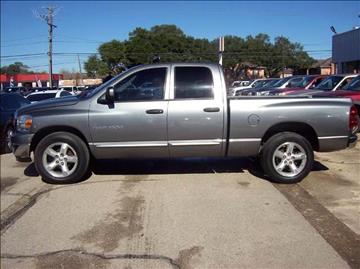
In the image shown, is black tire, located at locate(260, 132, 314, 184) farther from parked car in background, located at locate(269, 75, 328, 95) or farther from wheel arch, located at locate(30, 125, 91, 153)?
parked car in background, located at locate(269, 75, 328, 95)

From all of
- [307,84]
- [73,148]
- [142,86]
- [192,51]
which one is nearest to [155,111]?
[142,86]

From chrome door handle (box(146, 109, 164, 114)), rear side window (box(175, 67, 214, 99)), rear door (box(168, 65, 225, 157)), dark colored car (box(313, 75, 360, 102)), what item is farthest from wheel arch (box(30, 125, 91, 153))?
dark colored car (box(313, 75, 360, 102))

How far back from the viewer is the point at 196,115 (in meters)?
6.53

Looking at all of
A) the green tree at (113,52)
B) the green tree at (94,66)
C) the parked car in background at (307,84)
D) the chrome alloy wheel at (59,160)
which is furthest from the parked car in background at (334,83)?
the green tree at (94,66)

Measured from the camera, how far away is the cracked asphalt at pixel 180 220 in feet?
13.2

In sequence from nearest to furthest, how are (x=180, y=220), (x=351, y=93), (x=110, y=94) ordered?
1. (x=180, y=220)
2. (x=110, y=94)
3. (x=351, y=93)

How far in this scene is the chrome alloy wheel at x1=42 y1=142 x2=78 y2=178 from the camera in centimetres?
671

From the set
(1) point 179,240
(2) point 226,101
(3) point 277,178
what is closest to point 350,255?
(1) point 179,240

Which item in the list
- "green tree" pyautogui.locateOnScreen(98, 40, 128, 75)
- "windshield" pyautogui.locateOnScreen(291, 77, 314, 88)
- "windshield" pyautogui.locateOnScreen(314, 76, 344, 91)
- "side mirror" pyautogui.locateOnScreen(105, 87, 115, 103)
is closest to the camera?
"side mirror" pyautogui.locateOnScreen(105, 87, 115, 103)

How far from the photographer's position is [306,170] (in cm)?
671

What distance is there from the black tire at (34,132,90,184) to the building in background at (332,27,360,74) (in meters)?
28.9

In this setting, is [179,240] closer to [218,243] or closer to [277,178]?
[218,243]

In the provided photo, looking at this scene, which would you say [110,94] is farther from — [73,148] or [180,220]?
[180,220]

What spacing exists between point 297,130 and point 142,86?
2.53 metres
